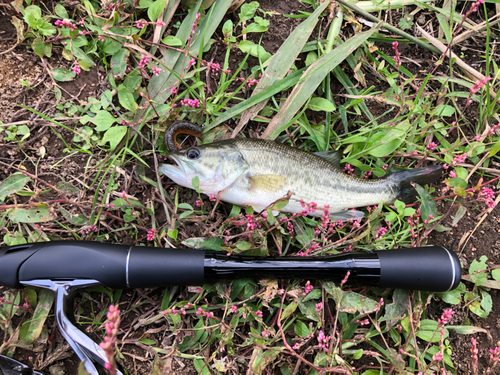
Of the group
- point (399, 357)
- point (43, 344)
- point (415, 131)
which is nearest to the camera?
point (399, 357)

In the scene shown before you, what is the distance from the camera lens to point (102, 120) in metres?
3.22

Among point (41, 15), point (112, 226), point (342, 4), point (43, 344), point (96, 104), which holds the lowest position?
point (43, 344)

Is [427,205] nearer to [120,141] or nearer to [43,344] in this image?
[120,141]

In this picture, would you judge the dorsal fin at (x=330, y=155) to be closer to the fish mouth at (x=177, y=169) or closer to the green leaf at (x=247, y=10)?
the fish mouth at (x=177, y=169)

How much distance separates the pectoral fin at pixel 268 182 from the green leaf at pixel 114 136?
1.26 metres

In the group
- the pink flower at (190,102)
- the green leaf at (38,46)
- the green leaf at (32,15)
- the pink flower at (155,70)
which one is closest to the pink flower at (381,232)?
the pink flower at (190,102)

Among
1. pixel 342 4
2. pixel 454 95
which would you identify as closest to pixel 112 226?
pixel 342 4

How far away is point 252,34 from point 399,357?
3221 mm

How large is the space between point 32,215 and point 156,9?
217cm

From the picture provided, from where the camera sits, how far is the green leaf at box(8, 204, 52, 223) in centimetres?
292

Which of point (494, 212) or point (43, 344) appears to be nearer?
point (43, 344)

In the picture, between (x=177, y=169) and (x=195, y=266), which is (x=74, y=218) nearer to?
(x=177, y=169)

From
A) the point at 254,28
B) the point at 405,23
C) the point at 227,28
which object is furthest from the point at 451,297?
the point at 227,28

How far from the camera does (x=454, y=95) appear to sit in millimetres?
3617
